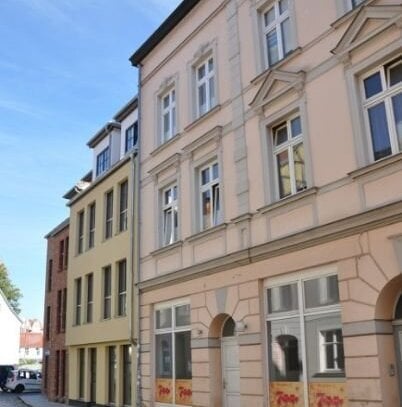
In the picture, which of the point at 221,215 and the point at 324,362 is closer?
the point at 324,362

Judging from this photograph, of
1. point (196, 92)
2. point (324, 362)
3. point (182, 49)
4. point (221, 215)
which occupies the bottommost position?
point (324, 362)

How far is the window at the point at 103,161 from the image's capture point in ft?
→ 79.6

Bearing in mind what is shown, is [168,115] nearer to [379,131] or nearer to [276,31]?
[276,31]

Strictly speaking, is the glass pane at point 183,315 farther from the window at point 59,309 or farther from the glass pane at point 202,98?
the window at point 59,309

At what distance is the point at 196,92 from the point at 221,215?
4107 millimetres

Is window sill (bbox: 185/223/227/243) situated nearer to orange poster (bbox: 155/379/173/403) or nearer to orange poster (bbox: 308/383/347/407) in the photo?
orange poster (bbox: 155/379/173/403)

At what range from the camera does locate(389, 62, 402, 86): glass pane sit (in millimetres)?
9719

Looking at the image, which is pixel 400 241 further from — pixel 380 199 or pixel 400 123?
pixel 400 123

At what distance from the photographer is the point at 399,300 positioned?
370 inches

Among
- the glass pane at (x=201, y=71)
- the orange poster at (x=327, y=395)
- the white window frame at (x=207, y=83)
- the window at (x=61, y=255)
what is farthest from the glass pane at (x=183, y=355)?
the window at (x=61, y=255)

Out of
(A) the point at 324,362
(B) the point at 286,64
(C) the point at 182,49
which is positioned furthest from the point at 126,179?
(A) the point at 324,362

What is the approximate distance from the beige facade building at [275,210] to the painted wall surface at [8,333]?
41.2m

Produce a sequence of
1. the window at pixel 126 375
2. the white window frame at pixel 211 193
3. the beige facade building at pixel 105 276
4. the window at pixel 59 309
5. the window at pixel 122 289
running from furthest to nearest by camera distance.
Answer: the window at pixel 59 309, the window at pixel 122 289, the beige facade building at pixel 105 276, the window at pixel 126 375, the white window frame at pixel 211 193

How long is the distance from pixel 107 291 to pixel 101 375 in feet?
10.1
